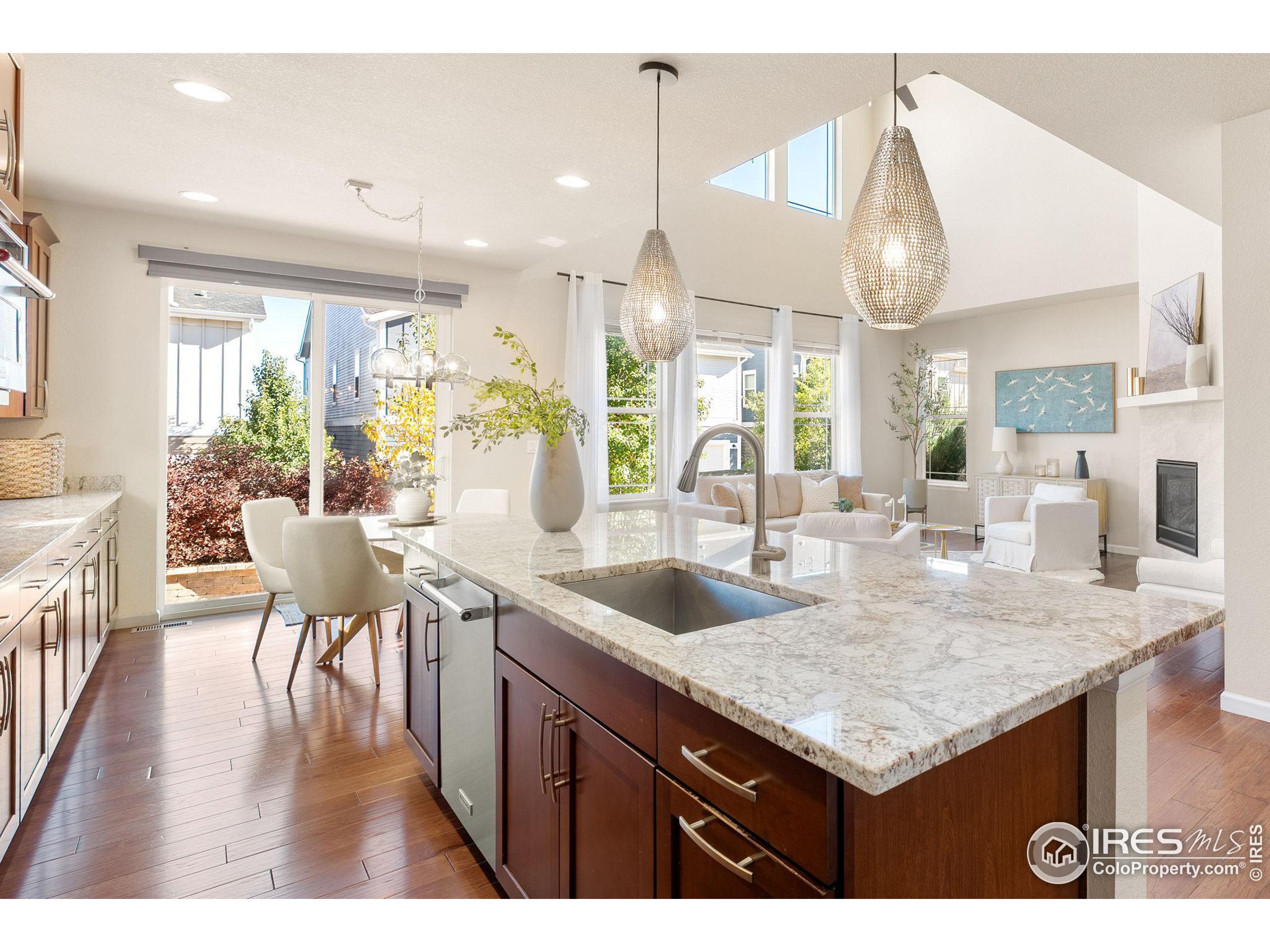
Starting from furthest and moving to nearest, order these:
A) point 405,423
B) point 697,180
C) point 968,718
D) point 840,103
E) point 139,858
A: point 405,423
point 697,180
point 840,103
point 139,858
point 968,718

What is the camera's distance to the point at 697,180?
11.5ft

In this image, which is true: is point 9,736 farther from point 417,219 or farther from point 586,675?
point 417,219

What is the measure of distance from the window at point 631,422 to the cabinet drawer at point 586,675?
4.44m

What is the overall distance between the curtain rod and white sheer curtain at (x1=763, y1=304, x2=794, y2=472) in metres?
0.24

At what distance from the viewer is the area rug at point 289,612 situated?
426cm

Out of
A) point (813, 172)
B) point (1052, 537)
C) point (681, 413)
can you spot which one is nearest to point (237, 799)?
point (681, 413)

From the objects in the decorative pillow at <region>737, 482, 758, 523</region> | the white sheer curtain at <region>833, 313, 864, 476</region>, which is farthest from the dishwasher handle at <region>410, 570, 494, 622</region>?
the white sheer curtain at <region>833, 313, 864, 476</region>

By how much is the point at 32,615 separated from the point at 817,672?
88.9 inches

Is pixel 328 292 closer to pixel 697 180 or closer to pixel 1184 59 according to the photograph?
pixel 697 180

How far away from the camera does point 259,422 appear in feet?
15.0

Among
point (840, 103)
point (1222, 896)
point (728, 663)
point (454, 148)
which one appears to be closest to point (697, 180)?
point (840, 103)

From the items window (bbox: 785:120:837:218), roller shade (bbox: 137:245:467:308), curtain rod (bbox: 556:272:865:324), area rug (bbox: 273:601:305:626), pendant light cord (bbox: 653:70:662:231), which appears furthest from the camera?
window (bbox: 785:120:837:218)

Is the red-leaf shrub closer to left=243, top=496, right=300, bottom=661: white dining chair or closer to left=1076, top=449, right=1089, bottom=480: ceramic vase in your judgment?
left=243, top=496, right=300, bottom=661: white dining chair

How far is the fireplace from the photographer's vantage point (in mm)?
4816
